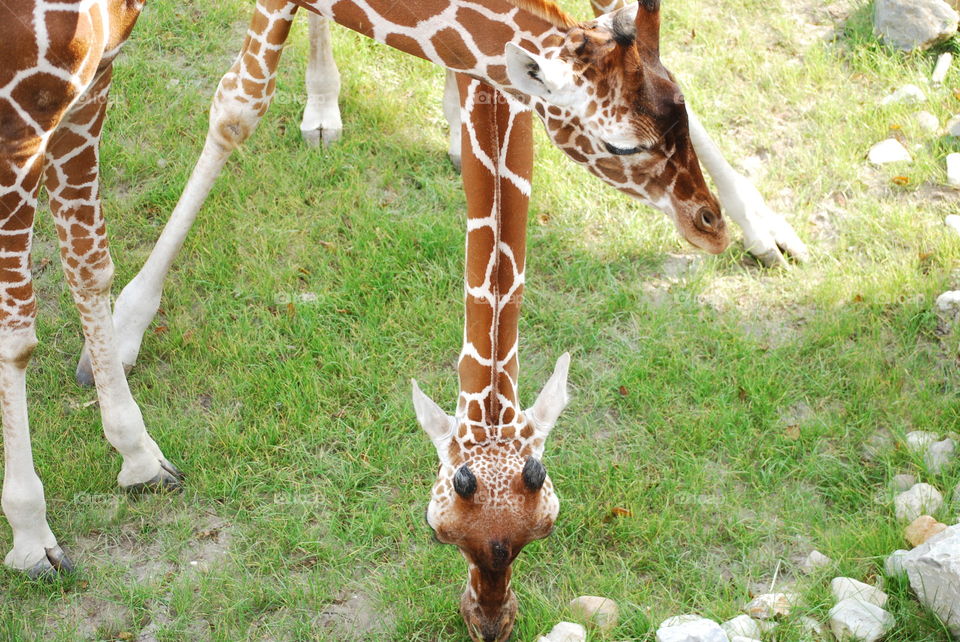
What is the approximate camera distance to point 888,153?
662 centimetres

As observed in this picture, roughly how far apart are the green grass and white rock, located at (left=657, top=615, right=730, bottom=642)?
0.21 m

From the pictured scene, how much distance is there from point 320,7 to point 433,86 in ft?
10.6

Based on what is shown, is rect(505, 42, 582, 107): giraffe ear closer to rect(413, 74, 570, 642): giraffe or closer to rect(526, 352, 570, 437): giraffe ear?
rect(413, 74, 570, 642): giraffe

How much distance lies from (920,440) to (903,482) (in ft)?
0.78

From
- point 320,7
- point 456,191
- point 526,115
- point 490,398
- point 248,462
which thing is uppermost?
point 320,7

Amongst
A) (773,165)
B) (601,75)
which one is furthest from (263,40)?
(773,165)

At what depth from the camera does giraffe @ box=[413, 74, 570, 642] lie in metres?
3.62

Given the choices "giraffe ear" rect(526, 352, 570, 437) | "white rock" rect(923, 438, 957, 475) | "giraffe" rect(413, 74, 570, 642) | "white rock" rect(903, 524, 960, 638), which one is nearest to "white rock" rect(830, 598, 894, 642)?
"white rock" rect(903, 524, 960, 638)

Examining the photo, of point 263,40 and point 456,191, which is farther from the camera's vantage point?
point 456,191

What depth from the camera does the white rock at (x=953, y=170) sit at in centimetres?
637

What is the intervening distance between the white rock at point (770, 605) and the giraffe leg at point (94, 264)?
2721 millimetres

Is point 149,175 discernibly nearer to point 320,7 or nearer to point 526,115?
point 320,7

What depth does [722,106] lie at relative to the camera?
23.1 feet

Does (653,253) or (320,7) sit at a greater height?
(320,7)
